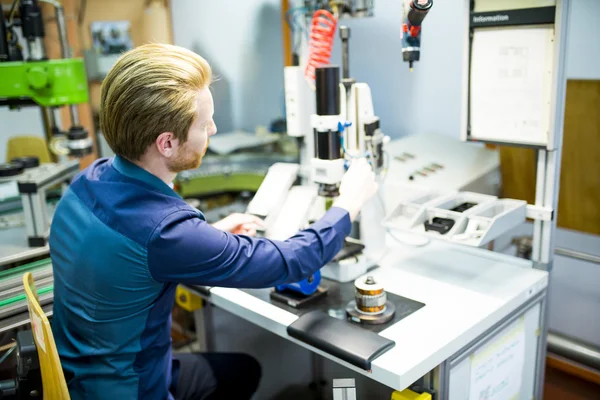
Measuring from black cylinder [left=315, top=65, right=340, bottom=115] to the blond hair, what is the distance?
0.40 metres

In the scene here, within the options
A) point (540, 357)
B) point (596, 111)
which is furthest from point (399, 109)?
point (540, 357)

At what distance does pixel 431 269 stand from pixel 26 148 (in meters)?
A: 2.10

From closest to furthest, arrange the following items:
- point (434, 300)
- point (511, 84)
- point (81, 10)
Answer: point (434, 300), point (511, 84), point (81, 10)

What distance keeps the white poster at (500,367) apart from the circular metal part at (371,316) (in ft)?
0.83

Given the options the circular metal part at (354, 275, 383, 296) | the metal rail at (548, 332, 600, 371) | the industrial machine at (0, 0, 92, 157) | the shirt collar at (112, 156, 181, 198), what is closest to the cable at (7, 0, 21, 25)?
the industrial machine at (0, 0, 92, 157)

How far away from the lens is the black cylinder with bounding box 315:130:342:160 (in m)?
1.50

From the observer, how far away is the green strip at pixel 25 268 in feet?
5.45

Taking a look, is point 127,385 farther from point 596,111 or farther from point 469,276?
point 596,111

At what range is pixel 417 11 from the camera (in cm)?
135

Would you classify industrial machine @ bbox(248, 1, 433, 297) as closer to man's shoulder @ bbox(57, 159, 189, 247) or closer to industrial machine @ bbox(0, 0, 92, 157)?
man's shoulder @ bbox(57, 159, 189, 247)

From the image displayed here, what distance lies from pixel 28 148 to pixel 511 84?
2.27 meters

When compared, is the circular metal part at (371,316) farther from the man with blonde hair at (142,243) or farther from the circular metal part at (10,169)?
the circular metal part at (10,169)

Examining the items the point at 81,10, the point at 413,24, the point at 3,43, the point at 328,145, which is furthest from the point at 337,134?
the point at 81,10

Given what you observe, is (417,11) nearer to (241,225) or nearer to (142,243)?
(241,225)
